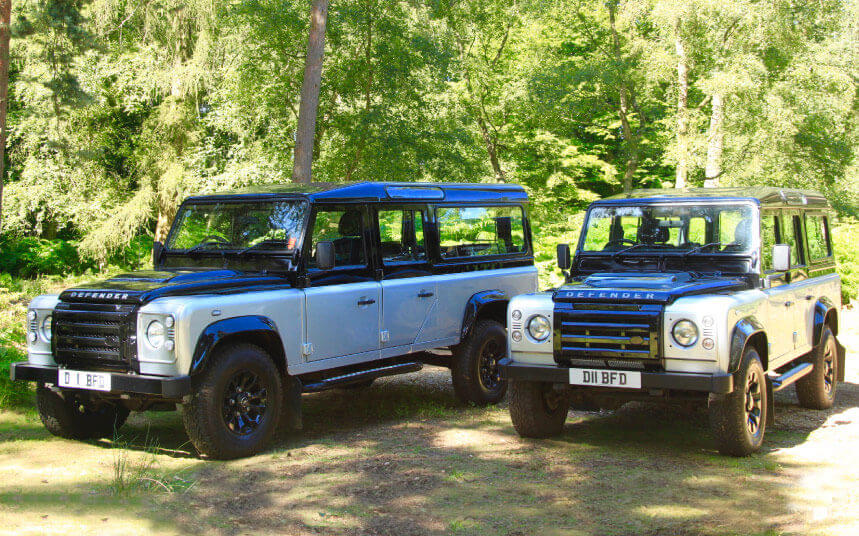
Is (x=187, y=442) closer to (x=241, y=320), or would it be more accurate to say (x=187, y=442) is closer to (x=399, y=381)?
(x=241, y=320)

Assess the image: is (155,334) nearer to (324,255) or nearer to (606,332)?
(324,255)

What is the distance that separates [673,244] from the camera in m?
7.98

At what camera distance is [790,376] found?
784 cm

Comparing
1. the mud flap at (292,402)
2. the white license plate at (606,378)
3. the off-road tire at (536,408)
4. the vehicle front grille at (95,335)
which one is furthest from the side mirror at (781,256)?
the vehicle front grille at (95,335)

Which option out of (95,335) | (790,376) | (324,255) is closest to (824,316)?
(790,376)

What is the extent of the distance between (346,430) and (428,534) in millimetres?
3108

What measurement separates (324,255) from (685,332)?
3.07 m

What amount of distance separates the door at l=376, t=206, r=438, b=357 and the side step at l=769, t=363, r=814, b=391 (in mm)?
3344

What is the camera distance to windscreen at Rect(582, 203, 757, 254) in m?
7.72

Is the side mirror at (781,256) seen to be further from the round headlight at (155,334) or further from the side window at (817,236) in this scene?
the round headlight at (155,334)

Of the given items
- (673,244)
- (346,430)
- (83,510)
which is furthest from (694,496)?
(83,510)

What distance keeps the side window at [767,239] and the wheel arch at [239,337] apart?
4355 millimetres

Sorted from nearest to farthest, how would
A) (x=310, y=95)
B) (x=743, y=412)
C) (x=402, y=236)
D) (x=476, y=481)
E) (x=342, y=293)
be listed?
(x=476, y=481)
(x=743, y=412)
(x=342, y=293)
(x=402, y=236)
(x=310, y=95)

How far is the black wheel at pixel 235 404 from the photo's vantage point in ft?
21.3
